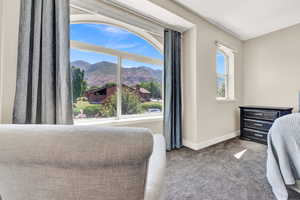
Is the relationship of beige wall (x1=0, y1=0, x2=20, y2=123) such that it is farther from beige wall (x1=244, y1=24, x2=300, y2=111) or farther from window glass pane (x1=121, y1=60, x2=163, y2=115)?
beige wall (x1=244, y1=24, x2=300, y2=111)

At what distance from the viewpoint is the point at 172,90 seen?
2.46m

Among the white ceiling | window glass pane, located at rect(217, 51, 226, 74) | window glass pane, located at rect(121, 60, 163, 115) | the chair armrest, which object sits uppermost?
the white ceiling

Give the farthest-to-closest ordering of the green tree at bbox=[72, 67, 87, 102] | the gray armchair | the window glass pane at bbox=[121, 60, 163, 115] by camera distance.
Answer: the window glass pane at bbox=[121, 60, 163, 115], the green tree at bbox=[72, 67, 87, 102], the gray armchair

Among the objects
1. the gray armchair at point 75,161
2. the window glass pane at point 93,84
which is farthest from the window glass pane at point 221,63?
the gray armchair at point 75,161

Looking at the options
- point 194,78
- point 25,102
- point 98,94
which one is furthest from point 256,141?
Answer: point 25,102

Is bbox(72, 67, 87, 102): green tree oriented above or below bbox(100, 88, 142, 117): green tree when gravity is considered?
above

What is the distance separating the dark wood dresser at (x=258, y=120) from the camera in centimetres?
262

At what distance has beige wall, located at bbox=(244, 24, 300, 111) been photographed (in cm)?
281

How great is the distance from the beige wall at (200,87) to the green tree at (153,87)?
0.52m

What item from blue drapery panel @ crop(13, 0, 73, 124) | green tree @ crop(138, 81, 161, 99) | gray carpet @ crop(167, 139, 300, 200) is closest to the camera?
blue drapery panel @ crop(13, 0, 73, 124)

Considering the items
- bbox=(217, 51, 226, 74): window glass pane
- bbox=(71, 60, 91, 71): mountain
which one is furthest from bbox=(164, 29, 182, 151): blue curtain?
bbox=(217, 51, 226, 74): window glass pane

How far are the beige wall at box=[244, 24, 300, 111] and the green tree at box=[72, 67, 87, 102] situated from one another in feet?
12.4

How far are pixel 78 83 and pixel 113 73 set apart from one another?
1.79 ft

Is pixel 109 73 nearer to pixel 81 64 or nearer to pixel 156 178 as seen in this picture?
pixel 81 64
